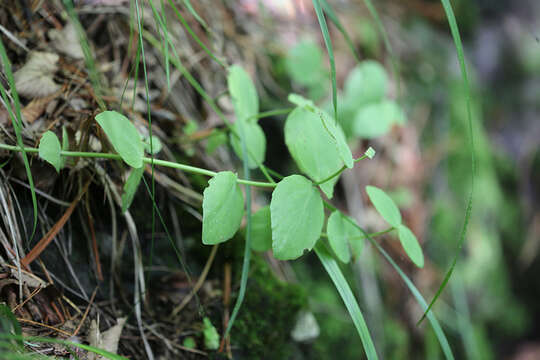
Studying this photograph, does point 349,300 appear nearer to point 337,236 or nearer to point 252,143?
point 337,236

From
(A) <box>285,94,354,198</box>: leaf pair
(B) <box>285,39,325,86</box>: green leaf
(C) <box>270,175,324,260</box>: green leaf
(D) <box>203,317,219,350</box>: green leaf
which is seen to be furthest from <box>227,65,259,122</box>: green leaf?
(B) <box>285,39,325,86</box>: green leaf

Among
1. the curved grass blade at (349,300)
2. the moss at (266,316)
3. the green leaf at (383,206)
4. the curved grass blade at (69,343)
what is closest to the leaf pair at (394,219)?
the green leaf at (383,206)

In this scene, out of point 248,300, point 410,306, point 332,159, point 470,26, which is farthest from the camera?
point 470,26

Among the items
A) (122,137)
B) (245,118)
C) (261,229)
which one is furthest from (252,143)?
(122,137)

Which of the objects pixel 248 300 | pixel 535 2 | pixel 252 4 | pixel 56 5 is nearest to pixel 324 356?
pixel 248 300

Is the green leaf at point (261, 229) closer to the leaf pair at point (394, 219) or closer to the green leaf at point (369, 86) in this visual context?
the leaf pair at point (394, 219)

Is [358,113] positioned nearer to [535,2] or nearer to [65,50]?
[65,50]
